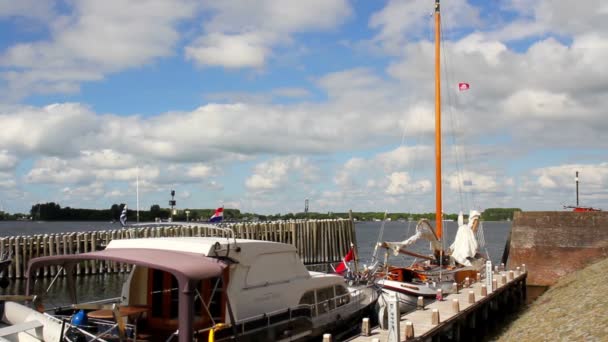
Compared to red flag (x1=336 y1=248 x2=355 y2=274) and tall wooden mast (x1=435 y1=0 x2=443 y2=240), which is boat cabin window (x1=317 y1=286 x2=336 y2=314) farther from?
tall wooden mast (x1=435 y1=0 x2=443 y2=240)

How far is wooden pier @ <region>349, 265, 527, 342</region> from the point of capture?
568 inches

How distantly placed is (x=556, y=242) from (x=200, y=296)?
2580 cm

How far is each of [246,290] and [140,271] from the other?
2.49 metres

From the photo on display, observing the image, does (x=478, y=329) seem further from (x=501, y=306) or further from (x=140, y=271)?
(x=140, y=271)

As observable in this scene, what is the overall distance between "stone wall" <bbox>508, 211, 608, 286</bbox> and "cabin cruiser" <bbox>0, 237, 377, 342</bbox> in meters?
21.0

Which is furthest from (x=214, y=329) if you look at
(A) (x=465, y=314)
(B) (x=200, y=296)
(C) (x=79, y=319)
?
(A) (x=465, y=314)

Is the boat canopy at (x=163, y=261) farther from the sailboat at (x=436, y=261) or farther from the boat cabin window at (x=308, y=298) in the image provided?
the sailboat at (x=436, y=261)

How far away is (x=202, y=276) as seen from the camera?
9008mm

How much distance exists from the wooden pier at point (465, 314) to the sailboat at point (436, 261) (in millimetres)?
709

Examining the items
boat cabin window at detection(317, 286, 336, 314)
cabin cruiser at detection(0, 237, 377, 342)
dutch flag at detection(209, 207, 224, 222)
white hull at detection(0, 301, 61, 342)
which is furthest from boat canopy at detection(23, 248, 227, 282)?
boat cabin window at detection(317, 286, 336, 314)

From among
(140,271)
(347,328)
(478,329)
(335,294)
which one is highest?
(140,271)

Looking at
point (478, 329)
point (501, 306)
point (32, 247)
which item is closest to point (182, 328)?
point (478, 329)

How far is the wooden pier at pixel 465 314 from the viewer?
14.4 meters

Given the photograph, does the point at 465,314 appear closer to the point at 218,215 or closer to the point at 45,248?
the point at 218,215
